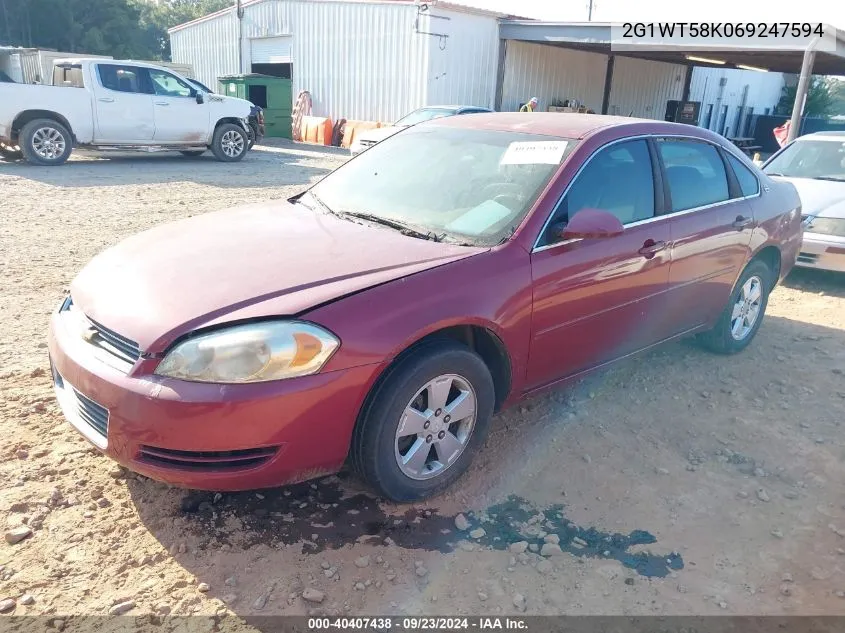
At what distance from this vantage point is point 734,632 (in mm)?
2426

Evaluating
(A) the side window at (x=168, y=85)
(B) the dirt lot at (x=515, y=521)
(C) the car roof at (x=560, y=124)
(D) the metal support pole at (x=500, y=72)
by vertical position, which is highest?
(D) the metal support pole at (x=500, y=72)

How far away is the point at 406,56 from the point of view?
65.1ft

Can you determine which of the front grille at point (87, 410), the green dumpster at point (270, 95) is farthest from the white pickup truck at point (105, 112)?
the front grille at point (87, 410)

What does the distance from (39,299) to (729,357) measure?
5133 millimetres

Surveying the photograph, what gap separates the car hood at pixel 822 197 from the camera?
677 cm

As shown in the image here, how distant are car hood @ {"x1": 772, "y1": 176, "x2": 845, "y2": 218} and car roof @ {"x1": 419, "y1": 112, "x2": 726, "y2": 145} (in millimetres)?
3363

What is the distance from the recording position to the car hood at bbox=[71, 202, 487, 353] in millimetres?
2596

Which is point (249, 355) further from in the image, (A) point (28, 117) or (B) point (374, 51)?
(B) point (374, 51)

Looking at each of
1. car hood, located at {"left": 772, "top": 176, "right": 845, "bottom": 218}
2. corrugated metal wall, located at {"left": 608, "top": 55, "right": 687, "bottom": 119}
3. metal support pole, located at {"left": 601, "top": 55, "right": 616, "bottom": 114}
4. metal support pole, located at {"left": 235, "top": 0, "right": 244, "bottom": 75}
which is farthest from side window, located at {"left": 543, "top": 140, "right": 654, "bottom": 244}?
corrugated metal wall, located at {"left": 608, "top": 55, "right": 687, "bottom": 119}

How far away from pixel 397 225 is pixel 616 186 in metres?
1.22

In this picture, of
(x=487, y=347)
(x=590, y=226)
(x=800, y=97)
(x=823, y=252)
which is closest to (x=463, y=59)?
(x=800, y=97)

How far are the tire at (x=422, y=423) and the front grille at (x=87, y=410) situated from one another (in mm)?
942

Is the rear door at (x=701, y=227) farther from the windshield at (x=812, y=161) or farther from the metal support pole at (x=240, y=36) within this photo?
the metal support pole at (x=240, y=36)

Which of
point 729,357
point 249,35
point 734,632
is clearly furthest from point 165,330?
point 249,35
